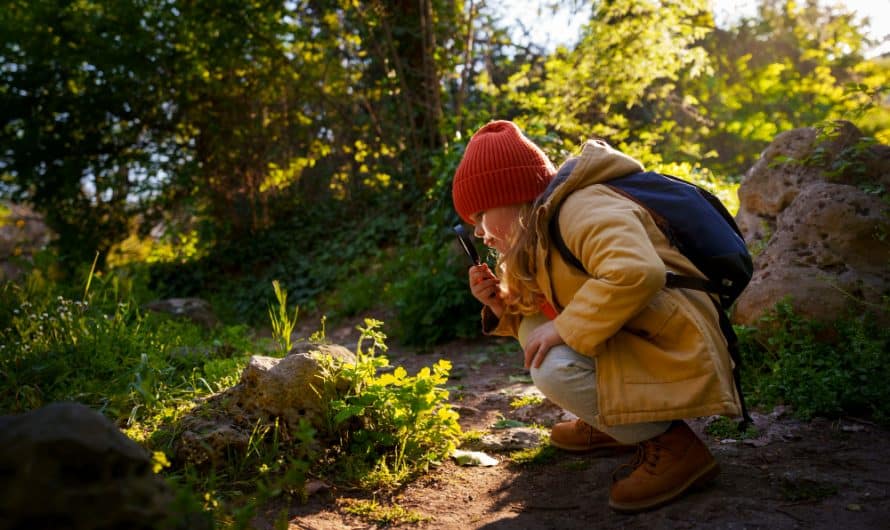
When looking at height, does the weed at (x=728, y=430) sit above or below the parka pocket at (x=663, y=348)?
below

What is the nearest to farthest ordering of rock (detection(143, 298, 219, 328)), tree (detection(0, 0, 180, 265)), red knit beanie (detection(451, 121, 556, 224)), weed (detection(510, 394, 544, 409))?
red knit beanie (detection(451, 121, 556, 224)) → weed (detection(510, 394, 544, 409)) → rock (detection(143, 298, 219, 328)) → tree (detection(0, 0, 180, 265))

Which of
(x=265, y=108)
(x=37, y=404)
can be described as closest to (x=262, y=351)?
(x=37, y=404)

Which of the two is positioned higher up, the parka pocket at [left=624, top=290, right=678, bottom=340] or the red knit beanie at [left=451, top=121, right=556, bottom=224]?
the red knit beanie at [left=451, top=121, right=556, bottom=224]

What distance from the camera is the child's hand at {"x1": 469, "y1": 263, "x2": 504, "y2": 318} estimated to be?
9.66 feet

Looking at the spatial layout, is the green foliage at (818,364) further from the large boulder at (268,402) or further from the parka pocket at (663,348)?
the large boulder at (268,402)

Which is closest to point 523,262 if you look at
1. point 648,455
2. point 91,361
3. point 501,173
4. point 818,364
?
point 501,173

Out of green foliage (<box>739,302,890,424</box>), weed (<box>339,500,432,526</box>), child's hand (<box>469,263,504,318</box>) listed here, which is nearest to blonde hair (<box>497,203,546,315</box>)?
child's hand (<box>469,263,504,318</box>)

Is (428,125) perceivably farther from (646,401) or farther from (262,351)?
(646,401)

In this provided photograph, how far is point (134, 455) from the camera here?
146 centimetres

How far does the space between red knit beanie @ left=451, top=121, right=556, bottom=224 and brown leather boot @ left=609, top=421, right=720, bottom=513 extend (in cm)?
102

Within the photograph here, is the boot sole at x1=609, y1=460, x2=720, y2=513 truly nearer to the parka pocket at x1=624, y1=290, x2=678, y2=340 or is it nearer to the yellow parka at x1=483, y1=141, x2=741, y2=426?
the yellow parka at x1=483, y1=141, x2=741, y2=426

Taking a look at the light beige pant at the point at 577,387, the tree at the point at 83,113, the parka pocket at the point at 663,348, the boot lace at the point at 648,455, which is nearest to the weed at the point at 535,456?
the boot lace at the point at 648,455

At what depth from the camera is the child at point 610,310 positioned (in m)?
2.17

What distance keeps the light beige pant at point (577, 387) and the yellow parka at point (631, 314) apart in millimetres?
108
